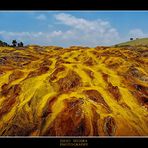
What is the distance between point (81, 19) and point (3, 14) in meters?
0.44

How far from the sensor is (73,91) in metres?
2.27

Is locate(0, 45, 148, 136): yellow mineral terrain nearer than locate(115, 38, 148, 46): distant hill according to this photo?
Yes

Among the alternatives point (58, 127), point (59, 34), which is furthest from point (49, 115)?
point (59, 34)

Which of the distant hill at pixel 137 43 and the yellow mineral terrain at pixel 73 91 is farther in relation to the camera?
the distant hill at pixel 137 43

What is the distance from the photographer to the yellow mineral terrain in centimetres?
220

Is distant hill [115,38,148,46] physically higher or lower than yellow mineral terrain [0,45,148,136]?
higher

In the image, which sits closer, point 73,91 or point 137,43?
point 73,91

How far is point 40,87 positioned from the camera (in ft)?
7.56

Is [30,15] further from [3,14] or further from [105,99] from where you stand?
[105,99]

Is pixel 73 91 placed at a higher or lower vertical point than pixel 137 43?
lower

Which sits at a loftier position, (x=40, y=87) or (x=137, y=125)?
(x=40, y=87)

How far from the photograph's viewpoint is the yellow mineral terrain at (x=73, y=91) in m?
2.20

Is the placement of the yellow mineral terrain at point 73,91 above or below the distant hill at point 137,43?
below

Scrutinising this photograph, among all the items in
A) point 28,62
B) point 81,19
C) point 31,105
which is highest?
point 81,19
